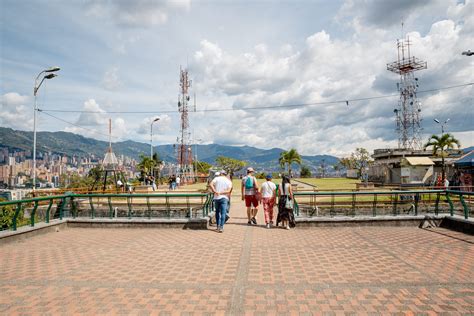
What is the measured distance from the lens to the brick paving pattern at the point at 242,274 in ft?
13.3

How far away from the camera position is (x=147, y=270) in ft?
17.9

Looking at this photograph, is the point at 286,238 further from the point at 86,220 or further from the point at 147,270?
the point at 86,220

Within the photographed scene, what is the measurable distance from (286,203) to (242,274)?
4.09 meters

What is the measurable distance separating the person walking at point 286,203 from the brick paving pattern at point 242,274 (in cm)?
100

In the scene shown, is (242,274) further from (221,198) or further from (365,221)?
(365,221)

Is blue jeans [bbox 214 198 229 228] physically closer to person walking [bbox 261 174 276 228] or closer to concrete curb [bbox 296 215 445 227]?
person walking [bbox 261 174 276 228]

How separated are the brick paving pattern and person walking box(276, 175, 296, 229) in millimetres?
1002

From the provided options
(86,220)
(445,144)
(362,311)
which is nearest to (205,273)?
(362,311)

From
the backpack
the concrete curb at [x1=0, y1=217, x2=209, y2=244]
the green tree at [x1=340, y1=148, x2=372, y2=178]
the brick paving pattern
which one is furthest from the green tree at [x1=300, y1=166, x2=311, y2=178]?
the brick paving pattern

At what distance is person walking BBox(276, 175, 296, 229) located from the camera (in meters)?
8.96

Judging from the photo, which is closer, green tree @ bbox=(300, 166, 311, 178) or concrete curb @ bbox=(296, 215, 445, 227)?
concrete curb @ bbox=(296, 215, 445, 227)

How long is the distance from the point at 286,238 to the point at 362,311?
4.07 meters

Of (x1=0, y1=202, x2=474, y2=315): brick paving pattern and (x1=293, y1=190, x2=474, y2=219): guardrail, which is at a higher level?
(x1=293, y1=190, x2=474, y2=219): guardrail

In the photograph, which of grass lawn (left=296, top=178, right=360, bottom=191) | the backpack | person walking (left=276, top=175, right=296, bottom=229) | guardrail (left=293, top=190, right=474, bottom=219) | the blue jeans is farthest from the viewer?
grass lawn (left=296, top=178, right=360, bottom=191)
